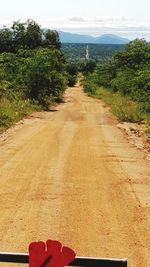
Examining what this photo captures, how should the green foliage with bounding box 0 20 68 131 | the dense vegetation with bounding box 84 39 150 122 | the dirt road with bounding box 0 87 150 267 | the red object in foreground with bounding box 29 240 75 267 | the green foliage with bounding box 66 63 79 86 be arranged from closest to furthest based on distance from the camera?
the red object in foreground with bounding box 29 240 75 267 → the dirt road with bounding box 0 87 150 267 → the dense vegetation with bounding box 84 39 150 122 → the green foliage with bounding box 0 20 68 131 → the green foliage with bounding box 66 63 79 86

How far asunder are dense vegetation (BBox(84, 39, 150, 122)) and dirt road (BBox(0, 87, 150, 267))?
9754 millimetres

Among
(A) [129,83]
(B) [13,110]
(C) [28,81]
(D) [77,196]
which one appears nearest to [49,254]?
(D) [77,196]

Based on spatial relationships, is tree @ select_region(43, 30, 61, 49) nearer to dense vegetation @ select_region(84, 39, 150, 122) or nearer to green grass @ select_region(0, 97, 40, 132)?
dense vegetation @ select_region(84, 39, 150, 122)

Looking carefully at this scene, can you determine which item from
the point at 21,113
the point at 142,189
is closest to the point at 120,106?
the point at 21,113

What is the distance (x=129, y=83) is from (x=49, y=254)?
1307 inches

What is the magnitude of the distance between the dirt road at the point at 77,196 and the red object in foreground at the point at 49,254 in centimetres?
358

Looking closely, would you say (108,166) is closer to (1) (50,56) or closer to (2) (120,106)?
(2) (120,106)

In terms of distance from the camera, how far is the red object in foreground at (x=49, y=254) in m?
2.68

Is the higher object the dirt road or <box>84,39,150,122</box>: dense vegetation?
the dirt road

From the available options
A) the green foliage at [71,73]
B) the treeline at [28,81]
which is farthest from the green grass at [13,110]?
the green foliage at [71,73]

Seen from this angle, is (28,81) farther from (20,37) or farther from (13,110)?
(20,37)

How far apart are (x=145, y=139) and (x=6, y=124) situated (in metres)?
5.60

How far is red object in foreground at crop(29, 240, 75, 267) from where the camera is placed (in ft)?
8.79

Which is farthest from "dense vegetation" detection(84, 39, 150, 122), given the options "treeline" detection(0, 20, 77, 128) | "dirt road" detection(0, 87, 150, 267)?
"dirt road" detection(0, 87, 150, 267)
